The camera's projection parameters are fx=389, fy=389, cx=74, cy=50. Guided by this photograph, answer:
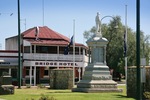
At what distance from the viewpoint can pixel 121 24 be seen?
259 feet

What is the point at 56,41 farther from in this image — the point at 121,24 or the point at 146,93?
the point at 146,93

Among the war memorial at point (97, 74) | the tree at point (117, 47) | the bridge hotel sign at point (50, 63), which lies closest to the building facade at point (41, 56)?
the bridge hotel sign at point (50, 63)

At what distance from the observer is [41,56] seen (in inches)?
2267

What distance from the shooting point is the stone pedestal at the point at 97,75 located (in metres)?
32.2

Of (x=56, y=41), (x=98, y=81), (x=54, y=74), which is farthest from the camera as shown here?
(x=56, y=41)

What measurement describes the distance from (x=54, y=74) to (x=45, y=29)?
25.9 meters

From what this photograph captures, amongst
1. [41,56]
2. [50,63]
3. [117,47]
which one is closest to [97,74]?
[50,63]

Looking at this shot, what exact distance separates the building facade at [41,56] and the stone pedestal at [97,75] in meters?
21.4

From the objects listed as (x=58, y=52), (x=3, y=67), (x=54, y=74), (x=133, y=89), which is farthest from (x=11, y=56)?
(x=133, y=89)

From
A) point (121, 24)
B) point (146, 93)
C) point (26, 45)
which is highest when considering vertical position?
point (121, 24)

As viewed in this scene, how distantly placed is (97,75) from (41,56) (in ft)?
83.7

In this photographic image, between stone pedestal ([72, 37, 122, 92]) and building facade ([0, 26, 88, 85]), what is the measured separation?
70.4 ft

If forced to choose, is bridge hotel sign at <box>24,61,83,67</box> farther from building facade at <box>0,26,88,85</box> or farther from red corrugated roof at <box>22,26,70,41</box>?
red corrugated roof at <box>22,26,70,41</box>

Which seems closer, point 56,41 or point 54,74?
point 54,74
